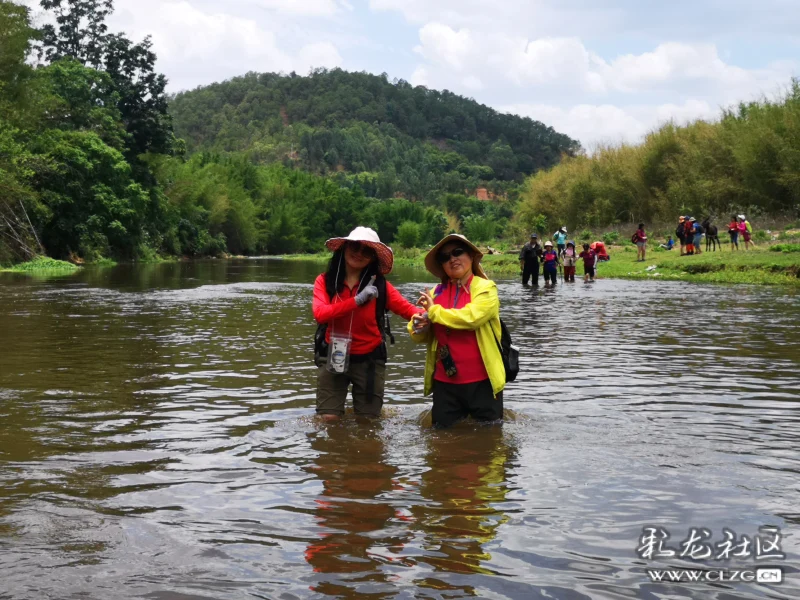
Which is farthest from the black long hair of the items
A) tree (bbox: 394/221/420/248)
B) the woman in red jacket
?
tree (bbox: 394/221/420/248)

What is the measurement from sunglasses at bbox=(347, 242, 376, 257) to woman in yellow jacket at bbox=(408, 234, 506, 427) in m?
0.48

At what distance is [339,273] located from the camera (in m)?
7.49

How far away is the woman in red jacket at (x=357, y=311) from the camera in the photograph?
7.32 meters

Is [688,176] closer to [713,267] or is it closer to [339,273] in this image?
[713,267]

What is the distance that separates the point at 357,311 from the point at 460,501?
7.51 ft

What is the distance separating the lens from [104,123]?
2366 inches

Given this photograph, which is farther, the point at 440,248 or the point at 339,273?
the point at 339,273

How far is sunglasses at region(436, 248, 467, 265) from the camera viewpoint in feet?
23.1

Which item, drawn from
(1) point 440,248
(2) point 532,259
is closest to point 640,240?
(2) point 532,259

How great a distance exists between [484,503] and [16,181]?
42.8 meters

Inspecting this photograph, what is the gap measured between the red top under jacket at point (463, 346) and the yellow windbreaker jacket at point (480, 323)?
0.19 feet

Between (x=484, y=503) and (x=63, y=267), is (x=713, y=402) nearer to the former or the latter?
(x=484, y=503)

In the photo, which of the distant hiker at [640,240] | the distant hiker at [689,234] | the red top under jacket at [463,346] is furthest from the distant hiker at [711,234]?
the red top under jacket at [463,346]

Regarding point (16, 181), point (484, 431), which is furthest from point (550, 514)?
point (16, 181)
